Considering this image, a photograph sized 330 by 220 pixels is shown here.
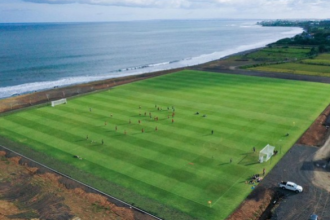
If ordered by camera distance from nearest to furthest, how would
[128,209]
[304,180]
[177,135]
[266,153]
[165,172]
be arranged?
[128,209], [304,180], [165,172], [266,153], [177,135]

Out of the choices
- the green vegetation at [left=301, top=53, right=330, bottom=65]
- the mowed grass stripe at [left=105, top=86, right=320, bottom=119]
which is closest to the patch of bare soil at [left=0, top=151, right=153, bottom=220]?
the mowed grass stripe at [left=105, top=86, right=320, bottom=119]

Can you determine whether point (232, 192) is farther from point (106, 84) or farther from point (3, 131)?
point (106, 84)

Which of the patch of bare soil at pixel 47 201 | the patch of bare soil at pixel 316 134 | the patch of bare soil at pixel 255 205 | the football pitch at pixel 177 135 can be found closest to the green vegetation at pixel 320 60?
the football pitch at pixel 177 135

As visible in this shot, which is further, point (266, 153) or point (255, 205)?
point (266, 153)

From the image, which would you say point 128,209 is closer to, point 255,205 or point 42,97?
point 255,205

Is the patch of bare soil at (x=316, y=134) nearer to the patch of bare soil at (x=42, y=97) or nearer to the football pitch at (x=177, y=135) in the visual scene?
the football pitch at (x=177, y=135)

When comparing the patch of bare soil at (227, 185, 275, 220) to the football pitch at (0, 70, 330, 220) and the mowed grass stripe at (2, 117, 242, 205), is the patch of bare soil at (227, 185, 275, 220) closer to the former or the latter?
the football pitch at (0, 70, 330, 220)

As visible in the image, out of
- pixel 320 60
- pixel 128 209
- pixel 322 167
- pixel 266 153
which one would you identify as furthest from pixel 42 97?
pixel 320 60
